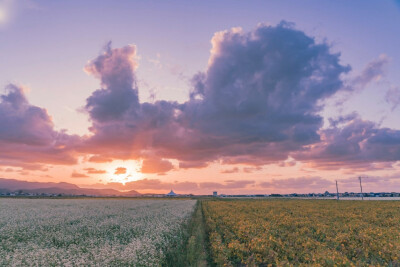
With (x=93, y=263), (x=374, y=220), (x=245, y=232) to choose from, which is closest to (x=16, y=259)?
(x=93, y=263)

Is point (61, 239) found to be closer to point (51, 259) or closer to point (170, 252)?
point (51, 259)

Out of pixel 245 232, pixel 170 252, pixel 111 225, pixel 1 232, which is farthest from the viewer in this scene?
pixel 111 225

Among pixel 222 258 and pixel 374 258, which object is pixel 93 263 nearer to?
pixel 222 258

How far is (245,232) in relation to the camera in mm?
19906

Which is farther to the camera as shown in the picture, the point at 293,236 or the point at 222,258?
the point at 293,236

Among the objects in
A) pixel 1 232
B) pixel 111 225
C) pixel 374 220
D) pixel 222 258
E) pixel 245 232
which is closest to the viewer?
pixel 222 258

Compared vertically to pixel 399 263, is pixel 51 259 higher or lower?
higher

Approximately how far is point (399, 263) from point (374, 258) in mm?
1323

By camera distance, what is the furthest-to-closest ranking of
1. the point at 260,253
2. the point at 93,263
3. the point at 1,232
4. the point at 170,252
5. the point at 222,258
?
the point at 1,232, the point at 260,253, the point at 222,258, the point at 170,252, the point at 93,263

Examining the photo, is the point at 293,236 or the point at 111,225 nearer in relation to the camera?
the point at 293,236

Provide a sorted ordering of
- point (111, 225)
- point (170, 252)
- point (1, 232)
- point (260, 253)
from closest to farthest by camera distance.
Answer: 1. point (170, 252)
2. point (260, 253)
3. point (1, 232)
4. point (111, 225)

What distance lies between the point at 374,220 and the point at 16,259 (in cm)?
3657

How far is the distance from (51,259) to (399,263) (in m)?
18.0

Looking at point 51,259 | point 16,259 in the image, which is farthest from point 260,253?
point 16,259
